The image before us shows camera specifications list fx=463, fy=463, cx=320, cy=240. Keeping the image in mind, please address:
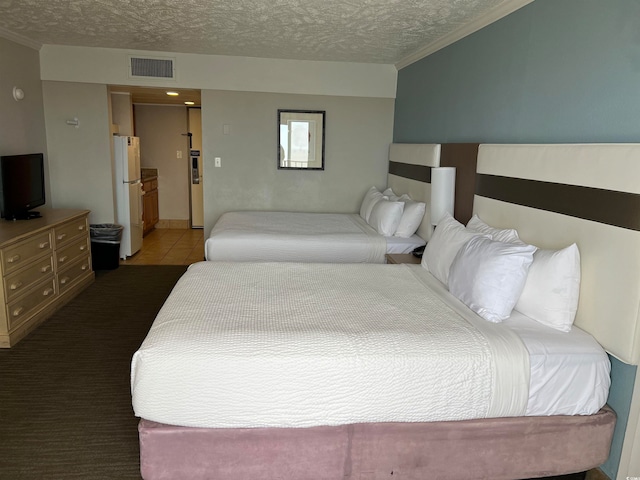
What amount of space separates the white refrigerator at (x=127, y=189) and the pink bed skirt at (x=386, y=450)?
4291 millimetres

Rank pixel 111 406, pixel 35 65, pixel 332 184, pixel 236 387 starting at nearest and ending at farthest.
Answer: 1. pixel 236 387
2. pixel 111 406
3. pixel 35 65
4. pixel 332 184

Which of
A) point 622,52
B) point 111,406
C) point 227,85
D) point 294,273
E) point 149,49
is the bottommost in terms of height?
point 111,406

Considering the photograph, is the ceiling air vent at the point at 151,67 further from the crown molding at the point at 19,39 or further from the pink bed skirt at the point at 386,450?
the pink bed skirt at the point at 386,450

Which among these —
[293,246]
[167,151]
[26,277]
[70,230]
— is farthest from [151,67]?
[167,151]

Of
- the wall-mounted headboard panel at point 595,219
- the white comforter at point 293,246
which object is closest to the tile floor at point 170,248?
the white comforter at point 293,246

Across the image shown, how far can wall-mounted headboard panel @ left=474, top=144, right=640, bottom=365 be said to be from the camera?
1.88m

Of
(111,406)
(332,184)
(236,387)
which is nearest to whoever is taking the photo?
(236,387)

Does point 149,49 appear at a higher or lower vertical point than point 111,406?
higher

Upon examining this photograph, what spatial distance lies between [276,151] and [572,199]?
12.5ft

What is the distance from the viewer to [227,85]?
5.25 metres

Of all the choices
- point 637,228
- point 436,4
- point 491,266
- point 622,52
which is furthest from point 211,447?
point 436,4

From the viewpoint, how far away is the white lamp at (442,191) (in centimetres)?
350

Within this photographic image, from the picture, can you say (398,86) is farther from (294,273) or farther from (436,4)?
(294,273)

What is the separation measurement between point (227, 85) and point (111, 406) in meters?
3.77
